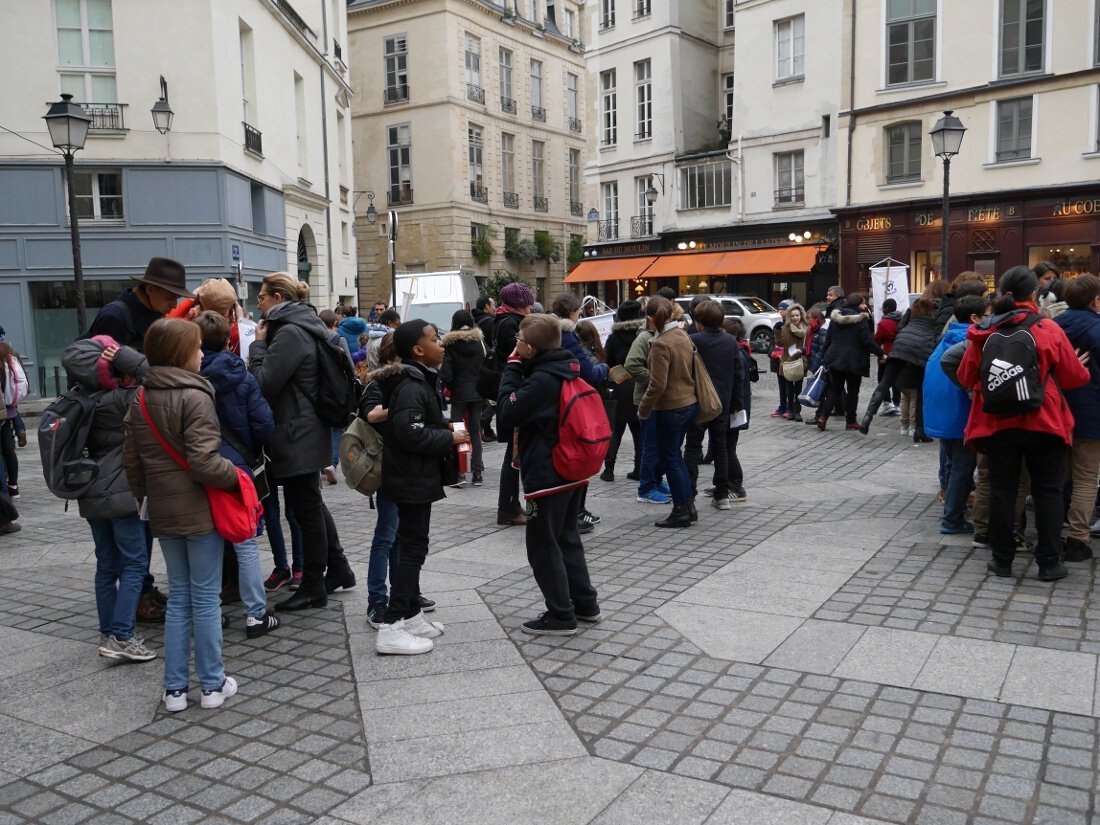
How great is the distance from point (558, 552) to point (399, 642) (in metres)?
0.95

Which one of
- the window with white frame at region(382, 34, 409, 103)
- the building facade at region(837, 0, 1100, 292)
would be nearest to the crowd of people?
the building facade at region(837, 0, 1100, 292)

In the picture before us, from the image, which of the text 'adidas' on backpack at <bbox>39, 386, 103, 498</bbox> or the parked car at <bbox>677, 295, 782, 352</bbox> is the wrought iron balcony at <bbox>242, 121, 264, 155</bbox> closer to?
the parked car at <bbox>677, 295, 782, 352</bbox>

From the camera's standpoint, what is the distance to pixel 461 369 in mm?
9562

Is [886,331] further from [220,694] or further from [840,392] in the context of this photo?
[220,694]

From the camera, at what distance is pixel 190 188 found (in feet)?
67.3

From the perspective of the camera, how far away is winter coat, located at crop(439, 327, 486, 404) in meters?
9.56

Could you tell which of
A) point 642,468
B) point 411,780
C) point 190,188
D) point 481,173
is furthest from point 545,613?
point 481,173

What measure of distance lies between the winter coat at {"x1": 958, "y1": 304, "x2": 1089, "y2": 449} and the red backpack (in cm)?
258

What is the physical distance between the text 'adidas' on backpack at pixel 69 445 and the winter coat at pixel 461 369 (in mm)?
4821

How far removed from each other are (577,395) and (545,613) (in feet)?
4.09

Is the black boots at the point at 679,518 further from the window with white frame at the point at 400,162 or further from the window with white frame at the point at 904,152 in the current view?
the window with white frame at the point at 400,162

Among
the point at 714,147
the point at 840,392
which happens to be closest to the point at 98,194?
the point at 840,392

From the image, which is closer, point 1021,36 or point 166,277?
point 166,277

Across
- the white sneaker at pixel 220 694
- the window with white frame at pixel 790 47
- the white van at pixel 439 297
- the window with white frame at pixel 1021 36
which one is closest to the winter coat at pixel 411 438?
the white sneaker at pixel 220 694
